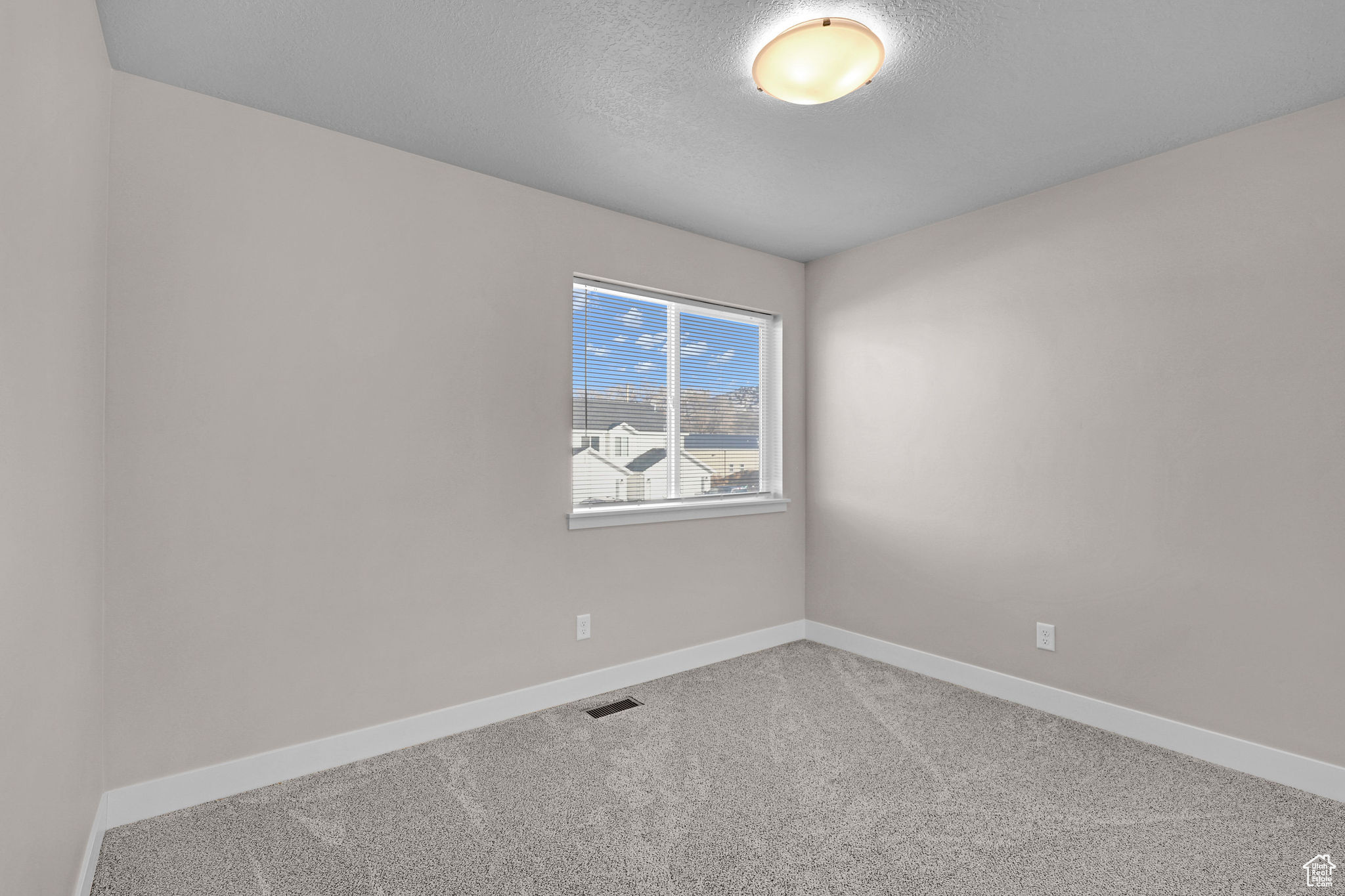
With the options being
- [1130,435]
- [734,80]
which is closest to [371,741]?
[734,80]

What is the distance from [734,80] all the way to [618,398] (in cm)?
165

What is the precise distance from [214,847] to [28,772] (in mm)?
945

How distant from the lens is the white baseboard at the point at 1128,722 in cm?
236

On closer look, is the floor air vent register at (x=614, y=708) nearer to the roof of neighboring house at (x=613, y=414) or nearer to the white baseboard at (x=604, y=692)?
the white baseboard at (x=604, y=692)

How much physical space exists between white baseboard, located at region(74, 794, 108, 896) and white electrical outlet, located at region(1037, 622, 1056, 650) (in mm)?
3506

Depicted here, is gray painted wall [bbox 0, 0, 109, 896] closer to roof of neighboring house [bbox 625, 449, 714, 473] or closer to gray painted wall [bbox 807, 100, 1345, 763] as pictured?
roof of neighboring house [bbox 625, 449, 714, 473]

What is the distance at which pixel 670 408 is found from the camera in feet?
12.1

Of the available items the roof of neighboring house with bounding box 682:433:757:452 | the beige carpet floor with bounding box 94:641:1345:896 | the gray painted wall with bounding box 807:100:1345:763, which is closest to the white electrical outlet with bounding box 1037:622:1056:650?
the gray painted wall with bounding box 807:100:1345:763

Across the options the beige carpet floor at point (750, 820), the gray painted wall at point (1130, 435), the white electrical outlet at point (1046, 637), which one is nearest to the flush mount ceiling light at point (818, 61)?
the gray painted wall at point (1130, 435)

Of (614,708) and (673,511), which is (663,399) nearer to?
(673,511)

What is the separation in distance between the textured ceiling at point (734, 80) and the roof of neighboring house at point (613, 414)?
102cm

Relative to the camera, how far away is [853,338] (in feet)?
13.0

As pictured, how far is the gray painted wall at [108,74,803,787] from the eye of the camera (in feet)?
7.22

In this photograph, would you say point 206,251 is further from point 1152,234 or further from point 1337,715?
point 1337,715
